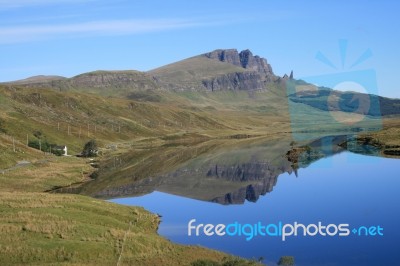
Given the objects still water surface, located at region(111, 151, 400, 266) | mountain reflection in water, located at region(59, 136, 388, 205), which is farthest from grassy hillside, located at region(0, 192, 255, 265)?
mountain reflection in water, located at region(59, 136, 388, 205)

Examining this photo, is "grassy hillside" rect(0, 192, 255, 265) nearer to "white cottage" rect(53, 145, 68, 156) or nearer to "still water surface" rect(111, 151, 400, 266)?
"still water surface" rect(111, 151, 400, 266)

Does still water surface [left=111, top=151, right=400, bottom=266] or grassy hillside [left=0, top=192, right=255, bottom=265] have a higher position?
grassy hillside [left=0, top=192, right=255, bottom=265]

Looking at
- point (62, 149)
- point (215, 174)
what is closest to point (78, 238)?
point (215, 174)

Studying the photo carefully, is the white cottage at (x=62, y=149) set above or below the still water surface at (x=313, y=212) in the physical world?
above

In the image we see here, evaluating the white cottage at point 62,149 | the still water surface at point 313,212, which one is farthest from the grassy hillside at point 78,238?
the white cottage at point 62,149

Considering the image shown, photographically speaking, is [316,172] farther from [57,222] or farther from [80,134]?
[80,134]

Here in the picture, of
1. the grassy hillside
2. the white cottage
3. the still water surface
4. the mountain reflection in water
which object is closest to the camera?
the grassy hillside

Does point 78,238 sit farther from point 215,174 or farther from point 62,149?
point 62,149

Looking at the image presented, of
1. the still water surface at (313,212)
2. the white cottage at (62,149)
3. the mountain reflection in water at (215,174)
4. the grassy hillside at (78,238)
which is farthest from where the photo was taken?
the white cottage at (62,149)

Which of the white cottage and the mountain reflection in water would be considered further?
the white cottage

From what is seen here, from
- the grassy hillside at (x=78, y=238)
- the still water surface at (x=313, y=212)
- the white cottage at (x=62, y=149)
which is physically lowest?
the still water surface at (x=313, y=212)

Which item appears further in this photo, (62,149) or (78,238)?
(62,149)

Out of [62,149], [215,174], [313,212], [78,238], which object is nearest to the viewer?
[78,238]

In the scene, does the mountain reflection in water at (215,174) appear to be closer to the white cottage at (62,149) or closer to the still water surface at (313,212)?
the still water surface at (313,212)
